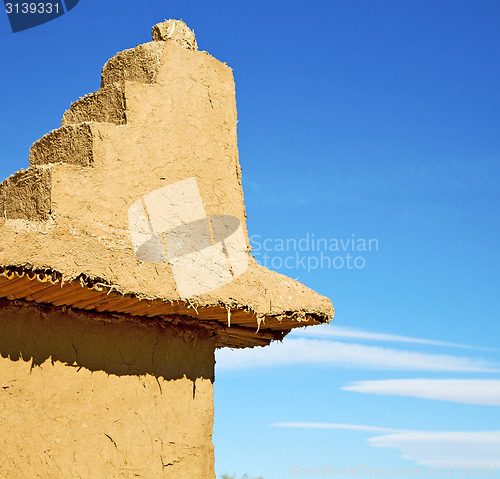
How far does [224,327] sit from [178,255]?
133cm

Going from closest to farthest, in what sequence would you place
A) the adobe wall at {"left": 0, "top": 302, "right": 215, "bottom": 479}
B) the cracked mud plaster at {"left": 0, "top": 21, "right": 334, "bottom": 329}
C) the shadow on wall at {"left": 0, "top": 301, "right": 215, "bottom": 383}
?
the cracked mud plaster at {"left": 0, "top": 21, "right": 334, "bottom": 329}
the adobe wall at {"left": 0, "top": 302, "right": 215, "bottom": 479}
the shadow on wall at {"left": 0, "top": 301, "right": 215, "bottom": 383}

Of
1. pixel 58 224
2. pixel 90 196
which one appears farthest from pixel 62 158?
pixel 58 224

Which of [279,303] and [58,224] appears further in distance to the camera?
[279,303]

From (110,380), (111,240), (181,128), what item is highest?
(181,128)

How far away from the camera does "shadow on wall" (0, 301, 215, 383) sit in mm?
5676

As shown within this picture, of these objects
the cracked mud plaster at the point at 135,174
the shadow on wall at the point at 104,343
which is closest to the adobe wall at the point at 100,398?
the shadow on wall at the point at 104,343

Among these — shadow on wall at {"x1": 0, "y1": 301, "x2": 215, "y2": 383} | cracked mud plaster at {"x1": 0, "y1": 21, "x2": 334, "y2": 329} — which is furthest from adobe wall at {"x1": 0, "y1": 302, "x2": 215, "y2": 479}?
cracked mud plaster at {"x1": 0, "y1": 21, "x2": 334, "y2": 329}

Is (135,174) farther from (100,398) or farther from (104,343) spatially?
(100,398)

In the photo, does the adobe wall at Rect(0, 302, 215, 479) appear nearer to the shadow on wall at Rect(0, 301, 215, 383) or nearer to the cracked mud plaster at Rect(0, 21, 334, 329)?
the shadow on wall at Rect(0, 301, 215, 383)

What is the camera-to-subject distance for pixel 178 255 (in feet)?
19.5

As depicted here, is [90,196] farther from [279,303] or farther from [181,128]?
[279,303]

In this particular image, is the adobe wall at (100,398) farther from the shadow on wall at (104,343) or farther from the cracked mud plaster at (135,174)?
the cracked mud plaster at (135,174)

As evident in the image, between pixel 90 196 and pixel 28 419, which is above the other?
pixel 90 196

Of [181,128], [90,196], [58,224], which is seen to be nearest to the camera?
[58,224]
